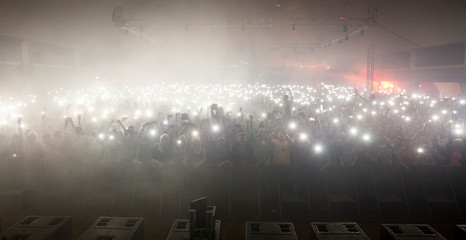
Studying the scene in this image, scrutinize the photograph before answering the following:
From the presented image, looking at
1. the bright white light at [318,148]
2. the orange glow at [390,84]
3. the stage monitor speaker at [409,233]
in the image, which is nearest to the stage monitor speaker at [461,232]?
the stage monitor speaker at [409,233]

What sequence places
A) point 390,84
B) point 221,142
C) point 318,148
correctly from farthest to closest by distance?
point 390,84, point 221,142, point 318,148

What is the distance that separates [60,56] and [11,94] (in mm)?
12674

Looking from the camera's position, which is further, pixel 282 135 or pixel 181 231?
pixel 282 135

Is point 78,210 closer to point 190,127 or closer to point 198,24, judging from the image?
point 190,127

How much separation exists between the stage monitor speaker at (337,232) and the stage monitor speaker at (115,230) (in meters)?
3.27

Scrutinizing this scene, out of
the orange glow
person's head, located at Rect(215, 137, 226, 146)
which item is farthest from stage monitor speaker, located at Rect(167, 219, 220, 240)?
the orange glow

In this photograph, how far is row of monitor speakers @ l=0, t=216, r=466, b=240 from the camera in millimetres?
5027

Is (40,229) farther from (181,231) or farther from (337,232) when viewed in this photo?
(337,232)

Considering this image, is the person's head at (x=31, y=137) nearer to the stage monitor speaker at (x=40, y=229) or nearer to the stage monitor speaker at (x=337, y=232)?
the stage monitor speaker at (x=40, y=229)

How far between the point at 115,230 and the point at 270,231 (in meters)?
2.81

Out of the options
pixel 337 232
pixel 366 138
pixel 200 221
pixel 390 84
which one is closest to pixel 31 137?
pixel 200 221

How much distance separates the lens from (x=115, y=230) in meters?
5.34

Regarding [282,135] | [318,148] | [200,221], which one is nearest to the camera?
[200,221]

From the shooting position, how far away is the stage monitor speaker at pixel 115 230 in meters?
5.11
